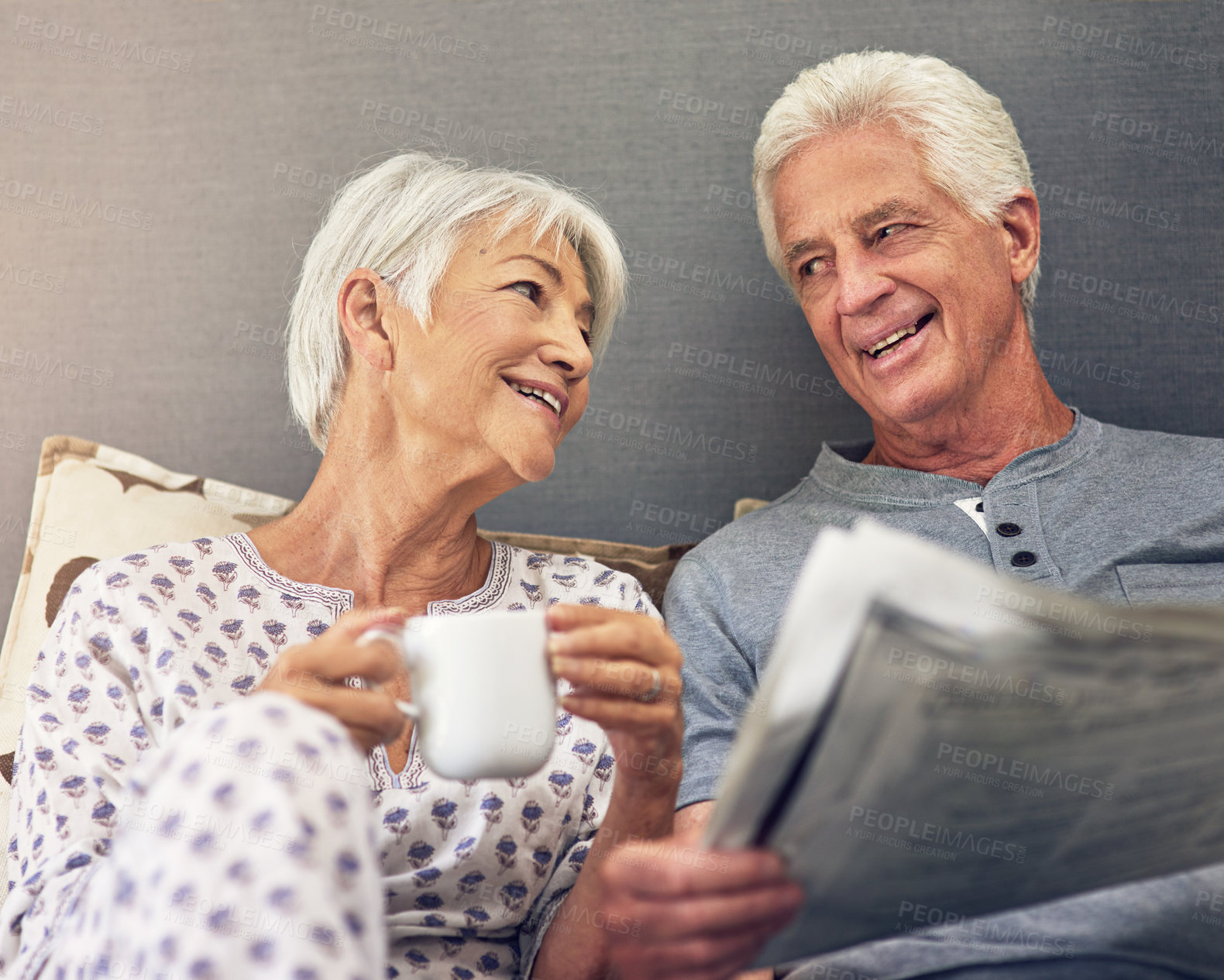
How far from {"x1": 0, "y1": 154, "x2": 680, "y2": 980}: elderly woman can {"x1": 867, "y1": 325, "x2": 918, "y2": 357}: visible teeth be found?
1.26 feet

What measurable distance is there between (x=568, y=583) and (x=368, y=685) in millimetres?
448

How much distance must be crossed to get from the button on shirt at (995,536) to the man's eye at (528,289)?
43 centimetres

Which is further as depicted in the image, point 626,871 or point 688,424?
point 688,424

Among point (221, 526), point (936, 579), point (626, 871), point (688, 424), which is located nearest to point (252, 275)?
point (221, 526)

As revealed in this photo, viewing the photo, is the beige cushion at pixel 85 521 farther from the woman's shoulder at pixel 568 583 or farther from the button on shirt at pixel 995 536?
the button on shirt at pixel 995 536

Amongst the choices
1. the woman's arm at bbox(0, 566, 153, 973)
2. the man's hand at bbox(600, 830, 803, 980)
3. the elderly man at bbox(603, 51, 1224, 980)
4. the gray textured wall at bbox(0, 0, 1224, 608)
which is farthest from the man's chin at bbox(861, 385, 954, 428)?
the woman's arm at bbox(0, 566, 153, 973)

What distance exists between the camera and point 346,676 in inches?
30.3

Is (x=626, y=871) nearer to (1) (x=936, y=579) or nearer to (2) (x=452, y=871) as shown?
(1) (x=936, y=579)

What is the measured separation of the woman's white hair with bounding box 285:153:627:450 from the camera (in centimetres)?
127

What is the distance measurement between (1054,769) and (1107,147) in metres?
1.51

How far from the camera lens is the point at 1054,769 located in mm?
620

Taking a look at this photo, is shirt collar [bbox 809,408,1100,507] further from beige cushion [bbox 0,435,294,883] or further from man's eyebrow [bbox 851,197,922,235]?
beige cushion [bbox 0,435,294,883]

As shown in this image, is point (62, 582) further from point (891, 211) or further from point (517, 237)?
point (891, 211)

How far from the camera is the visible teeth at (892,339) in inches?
54.8
